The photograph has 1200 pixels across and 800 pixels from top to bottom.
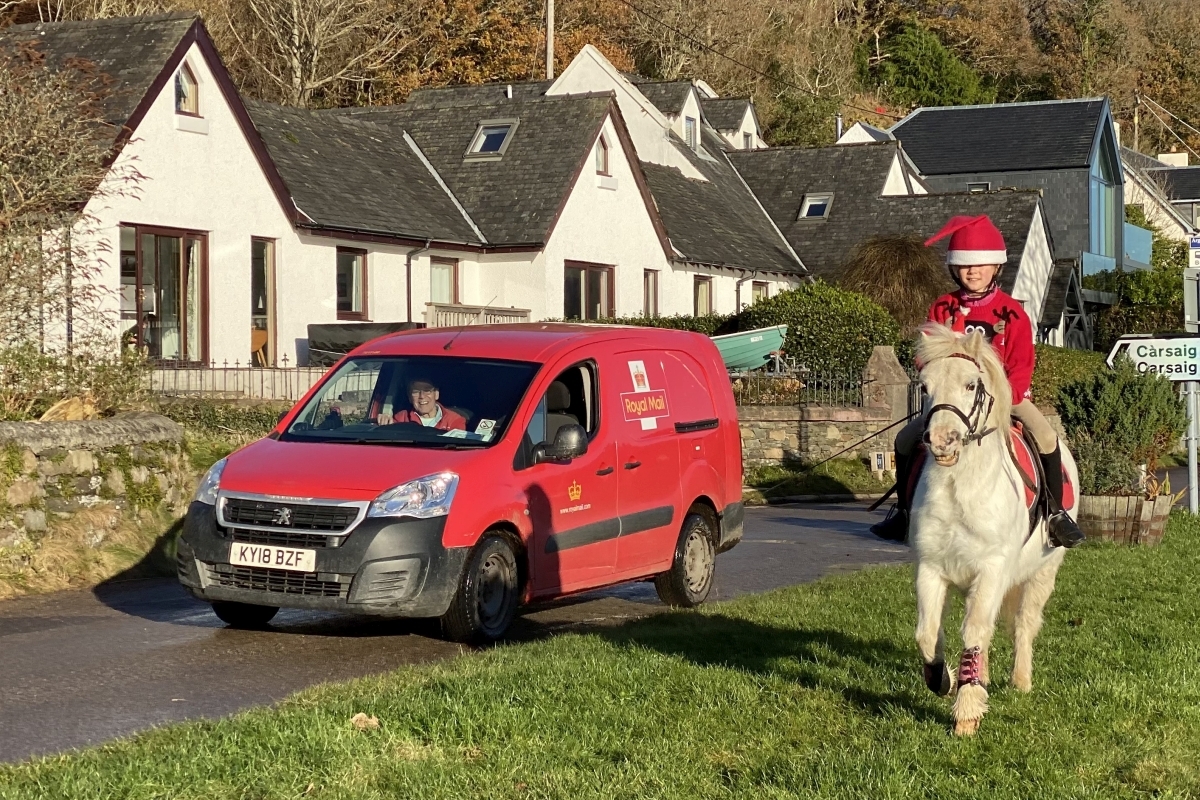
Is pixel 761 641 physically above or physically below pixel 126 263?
below

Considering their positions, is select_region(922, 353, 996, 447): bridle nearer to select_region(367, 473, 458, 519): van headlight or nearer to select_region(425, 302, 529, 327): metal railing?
select_region(367, 473, 458, 519): van headlight

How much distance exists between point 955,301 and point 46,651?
20.0 feet

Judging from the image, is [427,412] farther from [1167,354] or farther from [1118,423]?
[1167,354]

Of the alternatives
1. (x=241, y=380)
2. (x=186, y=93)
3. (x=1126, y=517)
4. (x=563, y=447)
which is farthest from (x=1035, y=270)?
(x=563, y=447)

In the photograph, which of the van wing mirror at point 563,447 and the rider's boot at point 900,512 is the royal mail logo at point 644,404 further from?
the rider's boot at point 900,512

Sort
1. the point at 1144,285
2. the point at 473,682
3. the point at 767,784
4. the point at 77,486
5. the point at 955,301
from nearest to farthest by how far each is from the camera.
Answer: the point at 767,784 < the point at 473,682 < the point at 955,301 < the point at 77,486 < the point at 1144,285

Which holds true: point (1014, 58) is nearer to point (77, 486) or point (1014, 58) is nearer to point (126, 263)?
point (126, 263)

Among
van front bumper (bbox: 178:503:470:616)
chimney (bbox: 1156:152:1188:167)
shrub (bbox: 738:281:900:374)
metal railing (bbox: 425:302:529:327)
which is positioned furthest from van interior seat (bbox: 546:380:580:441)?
chimney (bbox: 1156:152:1188:167)

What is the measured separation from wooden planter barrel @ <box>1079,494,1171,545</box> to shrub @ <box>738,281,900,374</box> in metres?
10.5

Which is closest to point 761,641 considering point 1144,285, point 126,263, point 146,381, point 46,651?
point 46,651

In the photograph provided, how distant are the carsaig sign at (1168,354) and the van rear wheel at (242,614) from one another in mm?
11287

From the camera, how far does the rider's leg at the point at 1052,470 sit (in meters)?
9.05

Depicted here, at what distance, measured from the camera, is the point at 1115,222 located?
6819cm

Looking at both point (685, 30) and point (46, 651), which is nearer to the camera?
point (46, 651)
